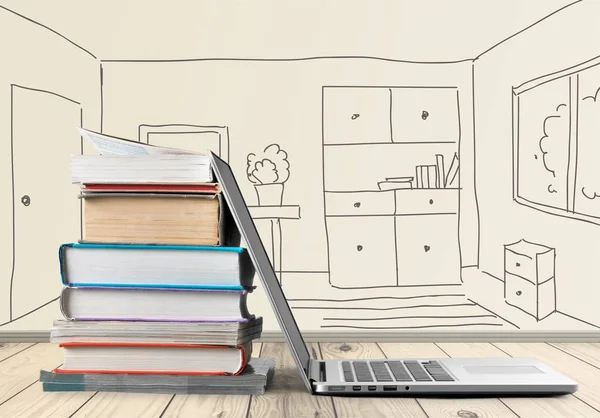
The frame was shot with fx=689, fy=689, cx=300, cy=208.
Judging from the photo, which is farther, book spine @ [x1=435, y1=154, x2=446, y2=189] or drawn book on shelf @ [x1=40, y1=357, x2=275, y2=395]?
book spine @ [x1=435, y1=154, x2=446, y2=189]

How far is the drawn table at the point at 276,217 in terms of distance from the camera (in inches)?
72.1

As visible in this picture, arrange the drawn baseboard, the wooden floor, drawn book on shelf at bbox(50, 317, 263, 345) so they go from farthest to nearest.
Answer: the drawn baseboard
drawn book on shelf at bbox(50, 317, 263, 345)
the wooden floor

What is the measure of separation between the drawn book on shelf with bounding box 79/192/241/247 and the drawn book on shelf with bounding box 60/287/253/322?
8cm

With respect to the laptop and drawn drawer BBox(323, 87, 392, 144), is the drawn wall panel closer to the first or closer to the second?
drawn drawer BBox(323, 87, 392, 144)

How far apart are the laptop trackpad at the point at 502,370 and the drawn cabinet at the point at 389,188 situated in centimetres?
56

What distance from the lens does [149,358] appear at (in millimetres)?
1173

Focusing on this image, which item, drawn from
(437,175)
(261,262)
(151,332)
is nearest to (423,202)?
(437,175)

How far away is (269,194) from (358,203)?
0.78ft

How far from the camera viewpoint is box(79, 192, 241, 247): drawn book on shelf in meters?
1.16

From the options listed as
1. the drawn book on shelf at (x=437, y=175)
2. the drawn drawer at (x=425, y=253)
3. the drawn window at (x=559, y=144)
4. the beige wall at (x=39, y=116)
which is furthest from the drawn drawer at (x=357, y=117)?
the beige wall at (x=39, y=116)

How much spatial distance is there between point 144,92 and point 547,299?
1.21 metres

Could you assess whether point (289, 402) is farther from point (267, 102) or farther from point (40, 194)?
point (40, 194)

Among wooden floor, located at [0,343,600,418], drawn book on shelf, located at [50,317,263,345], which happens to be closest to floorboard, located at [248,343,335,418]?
wooden floor, located at [0,343,600,418]

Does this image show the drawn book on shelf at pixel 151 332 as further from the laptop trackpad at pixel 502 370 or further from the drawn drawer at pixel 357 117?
the drawn drawer at pixel 357 117
